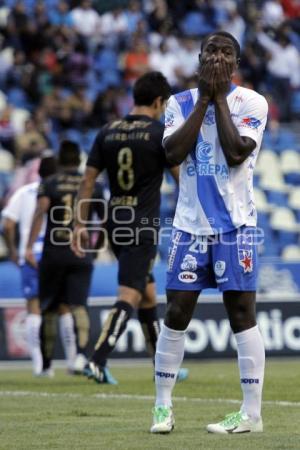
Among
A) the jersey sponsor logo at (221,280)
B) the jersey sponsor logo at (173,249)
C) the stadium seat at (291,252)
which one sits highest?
the stadium seat at (291,252)

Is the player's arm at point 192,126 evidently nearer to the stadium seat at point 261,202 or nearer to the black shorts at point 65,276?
the black shorts at point 65,276

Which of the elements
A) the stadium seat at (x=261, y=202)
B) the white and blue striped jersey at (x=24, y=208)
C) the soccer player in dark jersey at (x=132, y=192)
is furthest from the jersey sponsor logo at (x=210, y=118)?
the stadium seat at (x=261, y=202)

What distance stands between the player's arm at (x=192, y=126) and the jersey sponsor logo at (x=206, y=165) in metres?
0.09

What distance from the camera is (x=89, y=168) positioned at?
1078cm

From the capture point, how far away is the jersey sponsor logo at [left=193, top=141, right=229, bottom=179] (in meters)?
7.31

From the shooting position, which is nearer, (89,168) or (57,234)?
(89,168)

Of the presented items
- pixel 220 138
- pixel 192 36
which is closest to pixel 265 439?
pixel 220 138

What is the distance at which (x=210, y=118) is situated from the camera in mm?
7309

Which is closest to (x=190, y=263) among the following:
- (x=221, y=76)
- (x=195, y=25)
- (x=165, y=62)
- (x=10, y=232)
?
(x=221, y=76)

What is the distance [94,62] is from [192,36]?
107 inches

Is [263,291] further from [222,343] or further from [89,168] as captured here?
[89,168]

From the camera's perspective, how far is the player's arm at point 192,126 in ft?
23.4

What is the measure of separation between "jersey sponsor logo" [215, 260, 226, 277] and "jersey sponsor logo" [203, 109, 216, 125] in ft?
2.63

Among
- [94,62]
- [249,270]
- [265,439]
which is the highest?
[94,62]
